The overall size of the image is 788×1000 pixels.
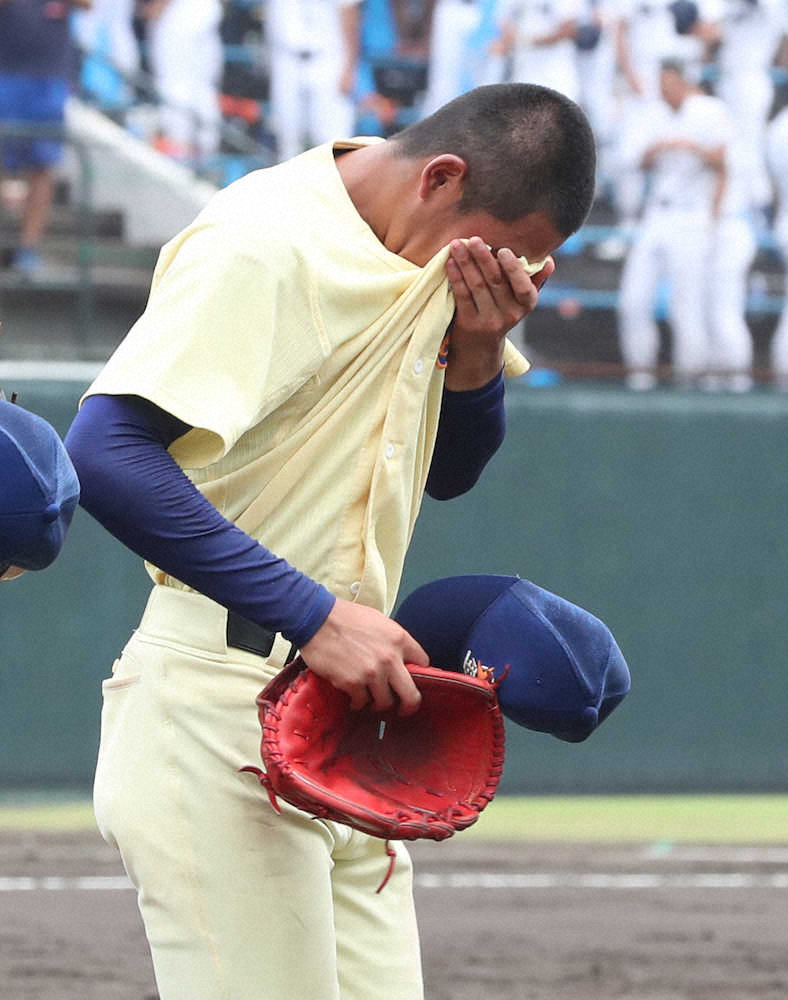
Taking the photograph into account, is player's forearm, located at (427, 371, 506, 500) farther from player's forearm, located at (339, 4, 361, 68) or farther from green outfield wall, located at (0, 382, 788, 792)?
player's forearm, located at (339, 4, 361, 68)

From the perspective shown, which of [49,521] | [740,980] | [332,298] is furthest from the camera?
[740,980]

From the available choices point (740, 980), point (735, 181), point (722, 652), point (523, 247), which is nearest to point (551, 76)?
point (735, 181)

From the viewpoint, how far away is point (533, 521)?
8.85m

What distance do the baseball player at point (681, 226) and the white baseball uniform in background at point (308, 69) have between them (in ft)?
5.76

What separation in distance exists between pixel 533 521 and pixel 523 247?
6225 mm

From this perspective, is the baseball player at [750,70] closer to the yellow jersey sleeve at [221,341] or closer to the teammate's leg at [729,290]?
the teammate's leg at [729,290]

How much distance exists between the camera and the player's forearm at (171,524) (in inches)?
93.9

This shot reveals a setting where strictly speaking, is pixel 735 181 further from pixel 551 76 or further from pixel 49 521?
pixel 49 521

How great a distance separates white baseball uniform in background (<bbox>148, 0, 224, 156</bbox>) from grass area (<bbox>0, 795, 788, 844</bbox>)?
3.65m

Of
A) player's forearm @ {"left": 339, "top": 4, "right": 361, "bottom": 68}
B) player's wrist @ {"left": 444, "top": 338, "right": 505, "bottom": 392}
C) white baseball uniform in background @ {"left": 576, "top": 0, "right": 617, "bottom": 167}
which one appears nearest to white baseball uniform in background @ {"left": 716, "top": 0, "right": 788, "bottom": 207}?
white baseball uniform in background @ {"left": 576, "top": 0, "right": 617, "bottom": 167}

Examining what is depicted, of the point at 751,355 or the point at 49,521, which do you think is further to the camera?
the point at 751,355

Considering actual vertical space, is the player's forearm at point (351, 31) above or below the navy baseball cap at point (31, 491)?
below

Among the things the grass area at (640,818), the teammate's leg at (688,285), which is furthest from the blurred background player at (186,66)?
the grass area at (640,818)

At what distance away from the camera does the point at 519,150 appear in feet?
8.57
